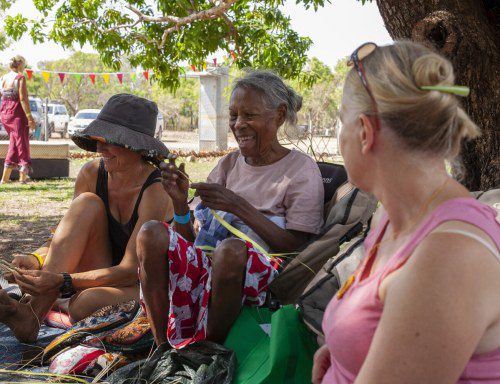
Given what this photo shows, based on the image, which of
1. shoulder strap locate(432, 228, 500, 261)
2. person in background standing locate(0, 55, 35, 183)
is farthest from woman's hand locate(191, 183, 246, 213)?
person in background standing locate(0, 55, 35, 183)

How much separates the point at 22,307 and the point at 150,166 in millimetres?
973

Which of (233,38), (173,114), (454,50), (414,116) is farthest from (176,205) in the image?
(173,114)

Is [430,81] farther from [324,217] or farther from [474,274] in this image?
[324,217]

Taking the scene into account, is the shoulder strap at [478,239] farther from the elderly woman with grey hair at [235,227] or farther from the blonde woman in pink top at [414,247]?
the elderly woman with grey hair at [235,227]

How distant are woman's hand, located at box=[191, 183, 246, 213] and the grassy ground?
310 cm

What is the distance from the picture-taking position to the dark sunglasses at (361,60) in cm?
145

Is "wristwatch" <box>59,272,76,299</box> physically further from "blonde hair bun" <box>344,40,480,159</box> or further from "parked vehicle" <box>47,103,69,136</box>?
"parked vehicle" <box>47,103,69,136</box>

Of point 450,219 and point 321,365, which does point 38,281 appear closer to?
point 321,365

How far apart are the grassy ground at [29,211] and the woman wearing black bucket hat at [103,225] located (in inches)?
91.6

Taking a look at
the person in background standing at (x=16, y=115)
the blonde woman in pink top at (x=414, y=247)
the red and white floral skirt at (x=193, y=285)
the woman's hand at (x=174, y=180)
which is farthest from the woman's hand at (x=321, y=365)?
the person in background standing at (x=16, y=115)

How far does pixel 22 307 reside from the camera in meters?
3.15

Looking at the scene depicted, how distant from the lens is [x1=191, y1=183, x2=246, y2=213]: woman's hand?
302 centimetres

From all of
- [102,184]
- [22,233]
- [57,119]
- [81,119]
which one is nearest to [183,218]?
[102,184]

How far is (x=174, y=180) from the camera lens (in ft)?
9.99
